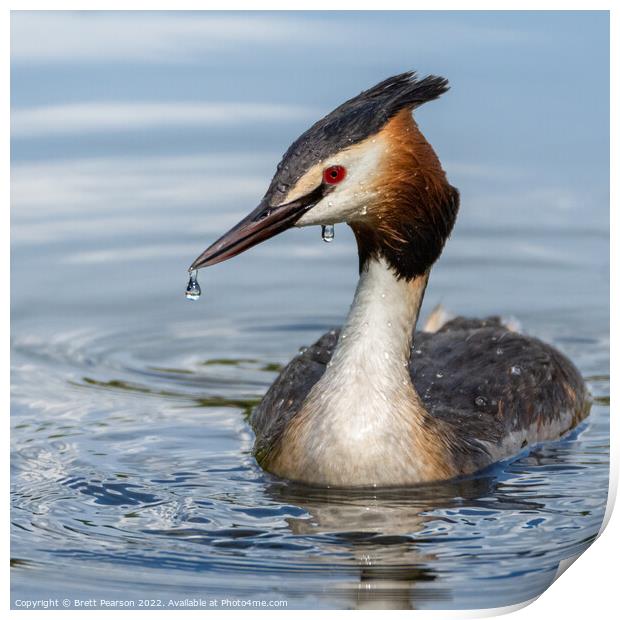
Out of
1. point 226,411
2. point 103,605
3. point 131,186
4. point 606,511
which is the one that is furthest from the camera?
point 131,186

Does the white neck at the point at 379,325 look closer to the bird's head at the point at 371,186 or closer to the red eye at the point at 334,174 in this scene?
the bird's head at the point at 371,186

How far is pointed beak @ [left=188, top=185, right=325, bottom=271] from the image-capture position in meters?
7.79

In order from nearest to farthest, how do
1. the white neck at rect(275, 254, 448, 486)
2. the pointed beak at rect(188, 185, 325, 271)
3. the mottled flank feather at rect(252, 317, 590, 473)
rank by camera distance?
the pointed beak at rect(188, 185, 325, 271) < the white neck at rect(275, 254, 448, 486) < the mottled flank feather at rect(252, 317, 590, 473)

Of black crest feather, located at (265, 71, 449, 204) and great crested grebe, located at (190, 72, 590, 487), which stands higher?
black crest feather, located at (265, 71, 449, 204)

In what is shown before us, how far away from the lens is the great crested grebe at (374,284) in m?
7.90

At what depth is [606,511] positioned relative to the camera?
787 cm

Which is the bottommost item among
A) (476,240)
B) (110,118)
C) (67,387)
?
(67,387)

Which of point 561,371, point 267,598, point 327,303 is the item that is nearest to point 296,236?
point 327,303

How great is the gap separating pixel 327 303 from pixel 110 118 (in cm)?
201

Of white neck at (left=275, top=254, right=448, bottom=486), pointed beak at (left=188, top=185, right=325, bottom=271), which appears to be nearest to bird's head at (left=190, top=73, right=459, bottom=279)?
pointed beak at (left=188, top=185, right=325, bottom=271)

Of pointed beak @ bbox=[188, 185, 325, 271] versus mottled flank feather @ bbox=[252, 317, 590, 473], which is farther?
mottled flank feather @ bbox=[252, 317, 590, 473]

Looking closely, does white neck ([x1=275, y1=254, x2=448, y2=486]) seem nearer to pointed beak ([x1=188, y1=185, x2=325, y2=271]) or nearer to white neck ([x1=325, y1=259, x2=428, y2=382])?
white neck ([x1=325, y1=259, x2=428, y2=382])

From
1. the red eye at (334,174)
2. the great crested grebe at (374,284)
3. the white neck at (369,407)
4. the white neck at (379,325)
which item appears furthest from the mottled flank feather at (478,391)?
the red eye at (334,174)

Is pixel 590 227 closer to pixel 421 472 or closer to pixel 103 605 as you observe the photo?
pixel 421 472
